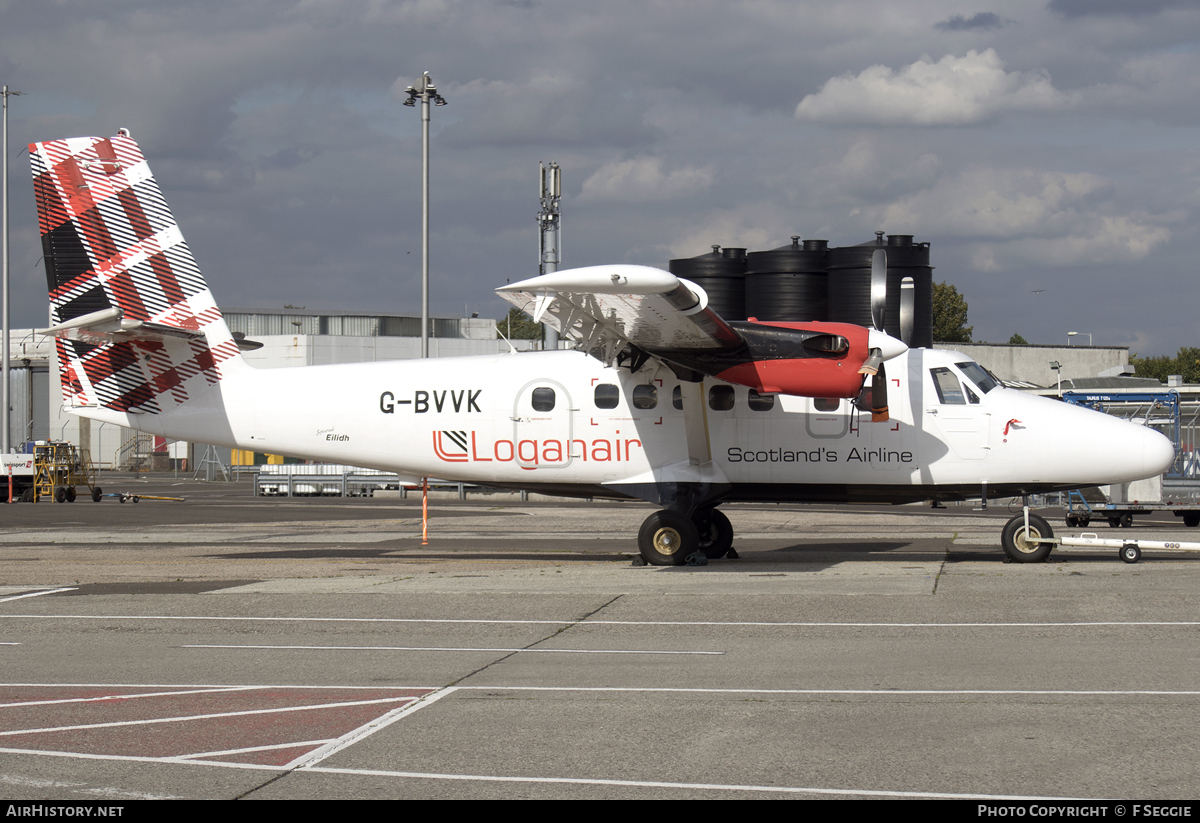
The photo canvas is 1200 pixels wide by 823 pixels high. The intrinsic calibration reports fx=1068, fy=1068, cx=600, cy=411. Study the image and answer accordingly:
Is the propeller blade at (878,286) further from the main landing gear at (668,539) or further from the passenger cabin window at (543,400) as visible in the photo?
the passenger cabin window at (543,400)

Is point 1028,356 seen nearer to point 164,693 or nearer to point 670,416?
point 670,416

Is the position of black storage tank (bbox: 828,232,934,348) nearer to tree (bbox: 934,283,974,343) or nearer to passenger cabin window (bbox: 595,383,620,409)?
passenger cabin window (bbox: 595,383,620,409)

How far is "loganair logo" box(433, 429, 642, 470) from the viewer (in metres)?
15.8

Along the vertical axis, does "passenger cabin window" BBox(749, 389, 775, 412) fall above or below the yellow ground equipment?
above

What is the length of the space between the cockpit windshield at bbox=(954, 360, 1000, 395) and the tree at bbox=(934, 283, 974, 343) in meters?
83.0

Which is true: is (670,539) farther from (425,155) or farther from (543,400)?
(425,155)

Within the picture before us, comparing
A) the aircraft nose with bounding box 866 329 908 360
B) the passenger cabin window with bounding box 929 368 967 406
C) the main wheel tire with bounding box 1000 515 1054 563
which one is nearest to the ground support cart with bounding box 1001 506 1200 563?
the main wheel tire with bounding box 1000 515 1054 563

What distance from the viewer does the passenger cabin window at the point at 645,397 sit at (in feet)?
51.6

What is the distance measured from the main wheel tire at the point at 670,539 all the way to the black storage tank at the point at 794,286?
2853 centimetres

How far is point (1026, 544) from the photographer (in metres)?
15.1

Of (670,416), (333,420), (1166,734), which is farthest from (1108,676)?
(333,420)

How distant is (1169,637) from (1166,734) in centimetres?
361

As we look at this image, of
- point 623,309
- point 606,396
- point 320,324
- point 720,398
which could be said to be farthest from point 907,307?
point 320,324
